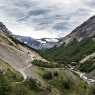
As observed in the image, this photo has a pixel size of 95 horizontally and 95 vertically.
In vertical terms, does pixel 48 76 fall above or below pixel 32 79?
above

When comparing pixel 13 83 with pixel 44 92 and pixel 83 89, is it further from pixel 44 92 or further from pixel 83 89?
pixel 83 89

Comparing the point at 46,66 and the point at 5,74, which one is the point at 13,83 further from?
the point at 46,66

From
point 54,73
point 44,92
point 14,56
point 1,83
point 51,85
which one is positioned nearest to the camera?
point 1,83

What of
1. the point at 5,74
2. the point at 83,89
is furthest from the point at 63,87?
the point at 5,74

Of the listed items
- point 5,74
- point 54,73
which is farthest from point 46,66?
point 5,74

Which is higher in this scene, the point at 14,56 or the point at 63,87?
the point at 14,56

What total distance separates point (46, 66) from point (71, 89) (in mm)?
25079

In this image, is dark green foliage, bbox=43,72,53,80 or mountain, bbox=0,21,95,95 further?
dark green foliage, bbox=43,72,53,80

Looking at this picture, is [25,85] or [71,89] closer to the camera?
[25,85]

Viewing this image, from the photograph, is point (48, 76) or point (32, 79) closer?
point (32, 79)

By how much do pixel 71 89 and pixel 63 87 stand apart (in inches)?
174

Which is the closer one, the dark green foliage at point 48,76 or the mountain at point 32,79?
the mountain at point 32,79

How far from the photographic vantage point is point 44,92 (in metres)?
151

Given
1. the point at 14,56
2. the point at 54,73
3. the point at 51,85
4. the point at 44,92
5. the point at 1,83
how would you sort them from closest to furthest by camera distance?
the point at 1,83 → the point at 44,92 → the point at 51,85 → the point at 54,73 → the point at 14,56
